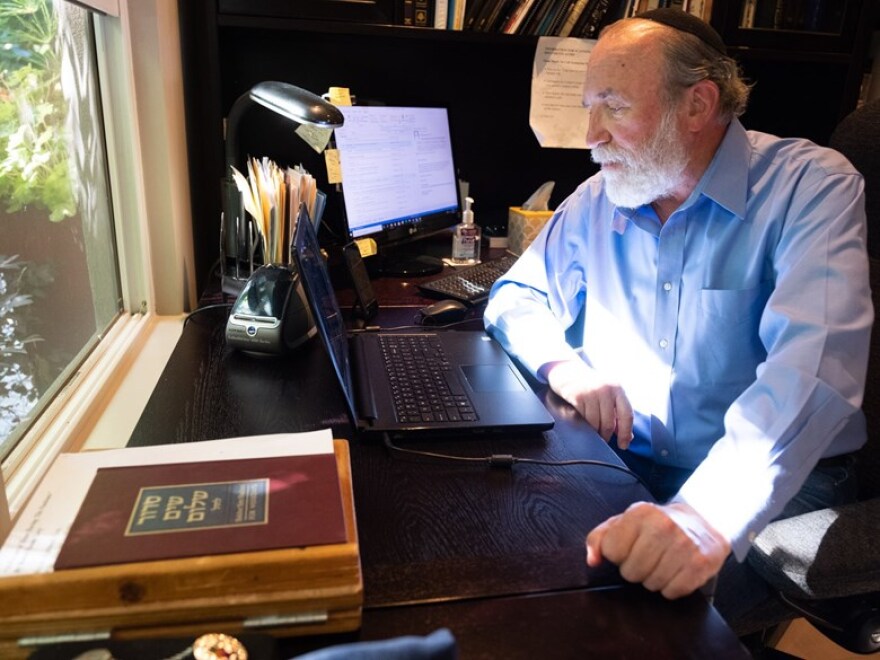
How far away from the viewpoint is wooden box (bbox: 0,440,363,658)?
53cm

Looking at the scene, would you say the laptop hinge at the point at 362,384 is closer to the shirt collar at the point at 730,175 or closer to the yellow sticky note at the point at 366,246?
the yellow sticky note at the point at 366,246

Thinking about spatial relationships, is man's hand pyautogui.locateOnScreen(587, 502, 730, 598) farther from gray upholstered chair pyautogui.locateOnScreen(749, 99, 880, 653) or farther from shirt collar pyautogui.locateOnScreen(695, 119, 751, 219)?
shirt collar pyautogui.locateOnScreen(695, 119, 751, 219)

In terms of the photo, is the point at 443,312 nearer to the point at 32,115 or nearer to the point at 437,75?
the point at 32,115

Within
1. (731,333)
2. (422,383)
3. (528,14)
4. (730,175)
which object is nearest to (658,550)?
(422,383)

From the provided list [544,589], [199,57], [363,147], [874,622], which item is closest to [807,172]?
[874,622]

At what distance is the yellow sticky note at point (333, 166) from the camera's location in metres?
1.53

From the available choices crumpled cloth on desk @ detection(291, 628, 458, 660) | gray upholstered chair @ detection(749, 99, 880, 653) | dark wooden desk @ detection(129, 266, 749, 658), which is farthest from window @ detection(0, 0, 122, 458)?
gray upholstered chair @ detection(749, 99, 880, 653)

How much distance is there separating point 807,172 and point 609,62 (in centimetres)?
38

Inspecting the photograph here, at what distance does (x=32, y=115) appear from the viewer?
978 mm

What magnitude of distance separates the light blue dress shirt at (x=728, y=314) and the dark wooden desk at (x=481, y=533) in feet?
0.51

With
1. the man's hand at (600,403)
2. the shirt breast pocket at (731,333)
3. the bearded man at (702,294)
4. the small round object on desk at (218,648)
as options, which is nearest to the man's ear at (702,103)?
the bearded man at (702,294)

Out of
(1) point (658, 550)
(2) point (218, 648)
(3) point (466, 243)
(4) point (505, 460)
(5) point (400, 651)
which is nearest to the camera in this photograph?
(5) point (400, 651)

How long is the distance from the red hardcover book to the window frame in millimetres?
469

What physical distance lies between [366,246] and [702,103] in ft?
2.58
